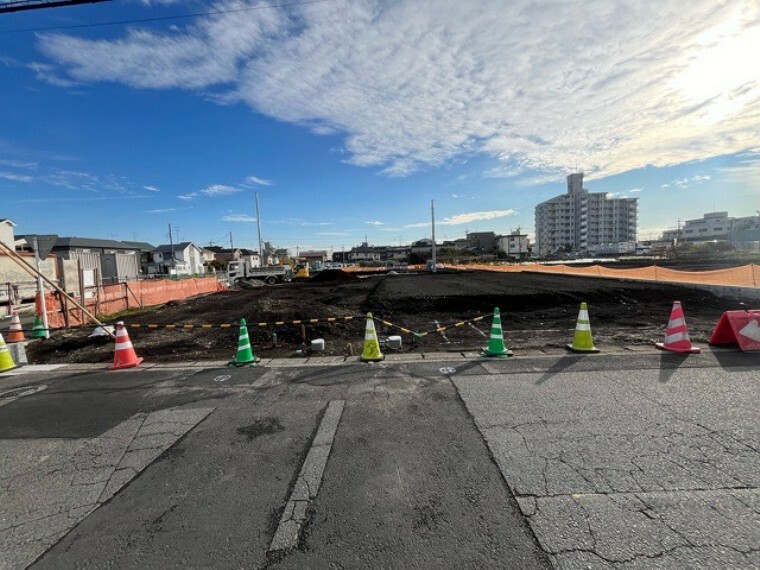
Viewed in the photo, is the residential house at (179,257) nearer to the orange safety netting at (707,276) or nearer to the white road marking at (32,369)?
the white road marking at (32,369)

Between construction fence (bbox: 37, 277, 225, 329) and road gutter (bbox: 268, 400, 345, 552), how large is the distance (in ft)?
40.5

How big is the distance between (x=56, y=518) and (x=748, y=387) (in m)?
7.57

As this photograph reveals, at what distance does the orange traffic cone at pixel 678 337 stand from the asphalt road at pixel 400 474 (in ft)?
3.28

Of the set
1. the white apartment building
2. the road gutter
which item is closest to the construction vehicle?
the road gutter

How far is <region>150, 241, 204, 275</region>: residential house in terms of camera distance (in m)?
62.4

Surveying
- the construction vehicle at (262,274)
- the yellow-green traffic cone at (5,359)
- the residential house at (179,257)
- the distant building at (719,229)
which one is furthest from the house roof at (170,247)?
the distant building at (719,229)

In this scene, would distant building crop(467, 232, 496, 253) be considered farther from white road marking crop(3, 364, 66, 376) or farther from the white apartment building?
white road marking crop(3, 364, 66, 376)

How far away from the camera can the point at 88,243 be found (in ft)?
192

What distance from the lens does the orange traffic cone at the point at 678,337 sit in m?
6.11

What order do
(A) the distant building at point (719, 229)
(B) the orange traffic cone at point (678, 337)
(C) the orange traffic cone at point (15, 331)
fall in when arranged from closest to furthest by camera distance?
(B) the orange traffic cone at point (678, 337) < (C) the orange traffic cone at point (15, 331) < (A) the distant building at point (719, 229)

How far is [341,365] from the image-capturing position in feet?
20.3

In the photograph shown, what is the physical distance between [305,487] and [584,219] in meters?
125

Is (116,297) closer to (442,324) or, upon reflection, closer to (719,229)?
(442,324)

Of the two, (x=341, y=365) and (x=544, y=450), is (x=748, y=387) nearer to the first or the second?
(x=544, y=450)
